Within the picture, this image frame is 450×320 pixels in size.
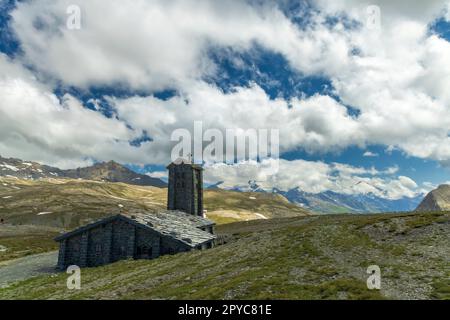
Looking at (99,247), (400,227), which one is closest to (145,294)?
(99,247)

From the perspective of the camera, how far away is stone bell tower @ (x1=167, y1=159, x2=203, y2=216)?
7566cm

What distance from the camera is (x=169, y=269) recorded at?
109ft

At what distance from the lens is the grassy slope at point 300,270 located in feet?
70.2

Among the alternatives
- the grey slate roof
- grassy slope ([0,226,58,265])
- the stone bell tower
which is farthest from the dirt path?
the stone bell tower

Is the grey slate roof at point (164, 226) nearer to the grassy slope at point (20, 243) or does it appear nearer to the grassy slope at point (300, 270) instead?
the grassy slope at point (300, 270)

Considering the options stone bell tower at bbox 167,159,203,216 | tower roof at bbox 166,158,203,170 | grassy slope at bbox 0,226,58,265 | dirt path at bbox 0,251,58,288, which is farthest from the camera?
tower roof at bbox 166,158,203,170

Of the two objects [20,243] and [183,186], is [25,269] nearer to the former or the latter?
[183,186]

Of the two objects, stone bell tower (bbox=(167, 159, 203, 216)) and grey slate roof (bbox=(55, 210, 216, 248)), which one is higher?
stone bell tower (bbox=(167, 159, 203, 216))

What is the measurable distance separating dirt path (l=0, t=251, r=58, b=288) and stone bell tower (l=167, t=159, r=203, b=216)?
88.7 ft

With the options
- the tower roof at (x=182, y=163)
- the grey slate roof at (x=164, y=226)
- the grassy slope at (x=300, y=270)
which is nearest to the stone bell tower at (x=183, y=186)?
the tower roof at (x=182, y=163)

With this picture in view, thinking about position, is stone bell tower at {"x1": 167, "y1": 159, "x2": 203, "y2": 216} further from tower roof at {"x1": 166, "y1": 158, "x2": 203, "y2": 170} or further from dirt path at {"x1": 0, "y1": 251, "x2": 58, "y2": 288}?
dirt path at {"x1": 0, "y1": 251, "x2": 58, "y2": 288}
